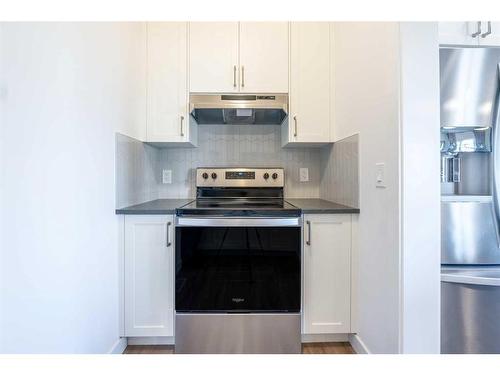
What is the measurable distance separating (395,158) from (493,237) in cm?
69

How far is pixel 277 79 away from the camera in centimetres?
195

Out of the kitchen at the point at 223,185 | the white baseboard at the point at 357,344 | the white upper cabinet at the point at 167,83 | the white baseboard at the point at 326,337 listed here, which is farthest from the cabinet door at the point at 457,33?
the white baseboard at the point at 326,337

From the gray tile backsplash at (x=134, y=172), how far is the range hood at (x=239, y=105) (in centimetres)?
48

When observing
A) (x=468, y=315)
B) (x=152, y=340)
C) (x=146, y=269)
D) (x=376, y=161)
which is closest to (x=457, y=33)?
(x=376, y=161)

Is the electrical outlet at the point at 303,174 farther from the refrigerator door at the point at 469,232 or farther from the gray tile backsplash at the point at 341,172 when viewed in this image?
the refrigerator door at the point at 469,232

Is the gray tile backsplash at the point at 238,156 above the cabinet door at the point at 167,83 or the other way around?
the other way around

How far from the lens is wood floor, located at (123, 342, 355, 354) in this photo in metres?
1.60

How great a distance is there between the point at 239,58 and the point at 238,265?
4.83ft

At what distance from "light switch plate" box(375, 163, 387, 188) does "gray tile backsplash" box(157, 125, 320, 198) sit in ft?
3.29

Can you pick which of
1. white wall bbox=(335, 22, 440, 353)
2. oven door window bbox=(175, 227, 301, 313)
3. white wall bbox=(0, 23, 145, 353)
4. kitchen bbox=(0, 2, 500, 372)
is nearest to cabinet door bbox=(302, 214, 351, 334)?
kitchen bbox=(0, 2, 500, 372)

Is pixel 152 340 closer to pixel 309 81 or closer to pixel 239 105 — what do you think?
pixel 239 105

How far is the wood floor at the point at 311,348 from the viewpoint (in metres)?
1.60
